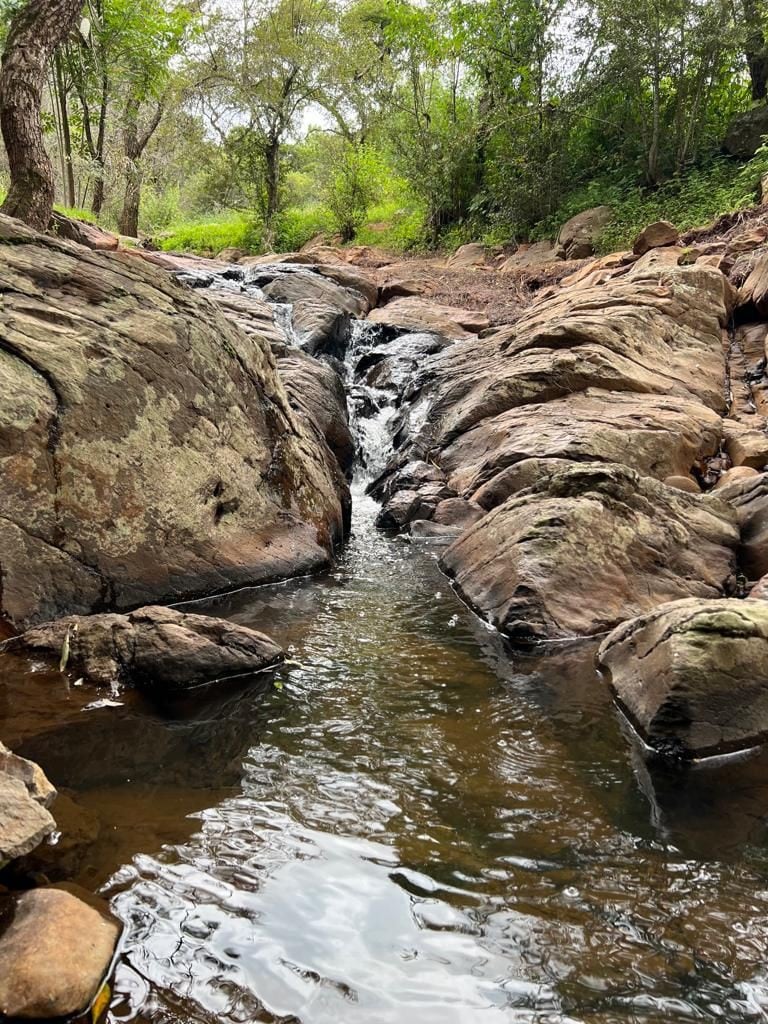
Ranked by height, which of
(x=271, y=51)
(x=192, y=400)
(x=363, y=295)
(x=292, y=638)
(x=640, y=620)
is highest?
(x=271, y=51)

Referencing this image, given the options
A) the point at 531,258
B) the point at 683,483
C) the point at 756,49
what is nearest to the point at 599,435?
the point at 683,483

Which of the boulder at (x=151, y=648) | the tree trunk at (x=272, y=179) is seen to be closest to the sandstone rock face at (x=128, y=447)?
the boulder at (x=151, y=648)

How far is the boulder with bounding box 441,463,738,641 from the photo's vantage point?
5.51 m

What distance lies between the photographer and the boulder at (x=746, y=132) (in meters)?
16.8

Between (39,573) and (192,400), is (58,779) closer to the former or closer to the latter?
(39,573)

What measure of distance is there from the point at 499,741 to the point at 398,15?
2491cm

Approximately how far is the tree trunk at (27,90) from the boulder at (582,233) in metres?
13.6

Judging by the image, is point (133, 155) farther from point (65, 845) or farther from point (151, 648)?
point (65, 845)

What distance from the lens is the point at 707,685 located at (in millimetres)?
3684

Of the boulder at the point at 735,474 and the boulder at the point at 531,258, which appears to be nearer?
the boulder at the point at 735,474

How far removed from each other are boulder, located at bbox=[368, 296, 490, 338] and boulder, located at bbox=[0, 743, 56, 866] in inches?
540

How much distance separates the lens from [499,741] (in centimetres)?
383

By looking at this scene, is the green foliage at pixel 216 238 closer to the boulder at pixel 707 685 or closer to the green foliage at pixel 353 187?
the green foliage at pixel 353 187

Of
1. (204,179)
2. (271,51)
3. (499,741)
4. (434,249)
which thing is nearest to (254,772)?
(499,741)
